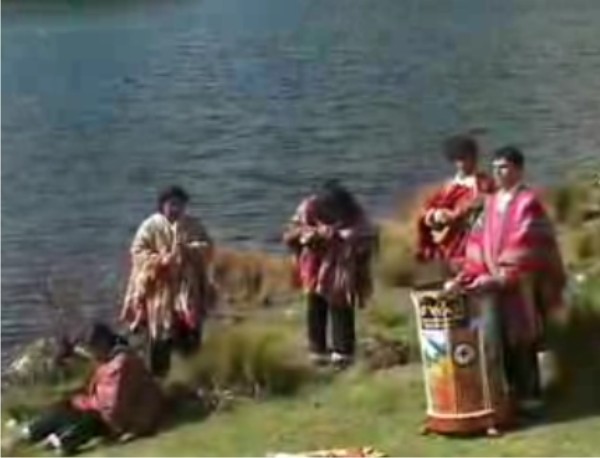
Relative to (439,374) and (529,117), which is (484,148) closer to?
(529,117)

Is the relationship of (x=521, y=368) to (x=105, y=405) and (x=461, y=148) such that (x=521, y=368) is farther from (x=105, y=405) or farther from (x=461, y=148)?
Result: (x=105, y=405)

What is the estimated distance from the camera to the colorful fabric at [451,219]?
609cm

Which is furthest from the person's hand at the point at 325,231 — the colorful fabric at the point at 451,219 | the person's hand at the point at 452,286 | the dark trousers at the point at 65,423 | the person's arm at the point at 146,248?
the dark trousers at the point at 65,423

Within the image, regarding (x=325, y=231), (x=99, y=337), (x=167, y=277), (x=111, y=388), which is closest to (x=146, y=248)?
(x=167, y=277)

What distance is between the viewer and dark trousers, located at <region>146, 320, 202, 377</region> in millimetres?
6242

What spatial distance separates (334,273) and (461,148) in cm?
56

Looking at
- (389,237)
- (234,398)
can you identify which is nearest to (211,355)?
(234,398)

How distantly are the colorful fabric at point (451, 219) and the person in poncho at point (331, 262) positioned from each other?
0.59 feet

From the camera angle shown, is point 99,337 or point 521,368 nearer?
point 521,368

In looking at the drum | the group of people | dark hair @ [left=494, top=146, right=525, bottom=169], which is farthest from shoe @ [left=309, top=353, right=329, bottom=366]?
dark hair @ [left=494, top=146, right=525, bottom=169]

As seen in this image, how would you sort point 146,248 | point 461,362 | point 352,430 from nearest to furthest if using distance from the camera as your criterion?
point 461,362 → point 352,430 → point 146,248

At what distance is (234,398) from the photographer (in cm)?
624

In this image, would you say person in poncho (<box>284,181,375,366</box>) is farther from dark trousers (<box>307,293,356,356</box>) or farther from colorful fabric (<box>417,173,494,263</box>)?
colorful fabric (<box>417,173,494,263</box>)

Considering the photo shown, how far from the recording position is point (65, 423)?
629 cm
